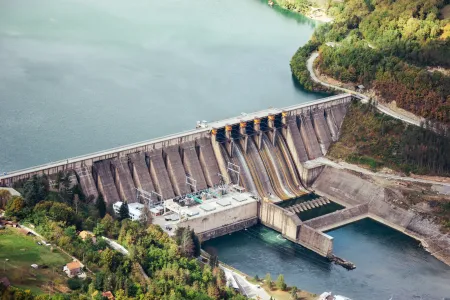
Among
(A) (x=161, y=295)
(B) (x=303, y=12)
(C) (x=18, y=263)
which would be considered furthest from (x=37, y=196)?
(B) (x=303, y=12)

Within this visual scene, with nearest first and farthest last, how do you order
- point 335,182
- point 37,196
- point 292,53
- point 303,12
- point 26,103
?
point 37,196, point 335,182, point 26,103, point 292,53, point 303,12

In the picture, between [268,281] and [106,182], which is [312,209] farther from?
[106,182]

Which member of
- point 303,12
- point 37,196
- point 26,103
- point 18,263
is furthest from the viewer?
point 303,12

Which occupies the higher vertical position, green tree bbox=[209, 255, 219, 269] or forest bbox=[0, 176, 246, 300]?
forest bbox=[0, 176, 246, 300]

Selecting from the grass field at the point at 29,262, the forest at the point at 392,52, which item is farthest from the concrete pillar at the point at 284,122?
the grass field at the point at 29,262

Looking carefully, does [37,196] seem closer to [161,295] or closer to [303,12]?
[161,295]

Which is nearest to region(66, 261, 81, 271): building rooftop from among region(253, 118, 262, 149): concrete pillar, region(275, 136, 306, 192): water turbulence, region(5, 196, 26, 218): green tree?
region(5, 196, 26, 218): green tree

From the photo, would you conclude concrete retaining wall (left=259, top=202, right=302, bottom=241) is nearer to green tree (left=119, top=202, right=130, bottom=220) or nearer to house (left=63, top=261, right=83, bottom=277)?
green tree (left=119, top=202, right=130, bottom=220)

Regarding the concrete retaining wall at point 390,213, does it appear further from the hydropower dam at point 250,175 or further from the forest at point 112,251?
the forest at point 112,251
